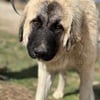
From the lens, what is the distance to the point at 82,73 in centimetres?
769

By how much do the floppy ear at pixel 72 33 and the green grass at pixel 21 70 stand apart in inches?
129

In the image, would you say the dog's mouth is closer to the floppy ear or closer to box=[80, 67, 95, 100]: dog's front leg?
the floppy ear

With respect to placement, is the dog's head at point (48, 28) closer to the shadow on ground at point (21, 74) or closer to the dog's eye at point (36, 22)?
the dog's eye at point (36, 22)

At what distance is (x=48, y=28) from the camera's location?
6.86 metres

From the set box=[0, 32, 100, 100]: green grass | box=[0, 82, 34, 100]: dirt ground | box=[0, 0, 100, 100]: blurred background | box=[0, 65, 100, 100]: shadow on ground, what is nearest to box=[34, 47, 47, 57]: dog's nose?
box=[0, 0, 100, 100]: blurred background

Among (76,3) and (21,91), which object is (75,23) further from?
(21,91)

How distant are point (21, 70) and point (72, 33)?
5.79 m

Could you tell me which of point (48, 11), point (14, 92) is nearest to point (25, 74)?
point (14, 92)

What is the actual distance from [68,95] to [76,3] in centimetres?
369

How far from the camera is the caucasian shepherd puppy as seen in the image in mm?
6852

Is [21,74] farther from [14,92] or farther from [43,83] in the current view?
[43,83]

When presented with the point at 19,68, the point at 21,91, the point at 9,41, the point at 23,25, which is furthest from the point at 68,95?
the point at 9,41

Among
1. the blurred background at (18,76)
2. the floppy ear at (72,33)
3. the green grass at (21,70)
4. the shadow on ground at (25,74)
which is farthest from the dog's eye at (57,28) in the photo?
the shadow on ground at (25,74)

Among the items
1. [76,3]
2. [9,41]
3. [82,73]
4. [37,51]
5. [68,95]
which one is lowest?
[9,41]
